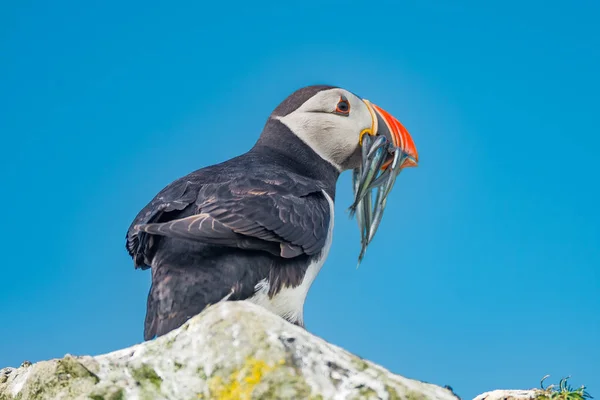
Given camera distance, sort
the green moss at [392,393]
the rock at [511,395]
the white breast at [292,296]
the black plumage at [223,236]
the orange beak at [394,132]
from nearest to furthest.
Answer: the green moss at [392,393]
the rock at [511,395]
the black plumage at [223,236]
the white breast at [292,296]
the orange beak at [394,132]

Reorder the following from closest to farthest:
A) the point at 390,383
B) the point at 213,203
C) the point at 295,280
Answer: the point at 390,383 → the point at 213,203 → the point at 295,280

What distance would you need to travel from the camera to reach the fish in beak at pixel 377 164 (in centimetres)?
741

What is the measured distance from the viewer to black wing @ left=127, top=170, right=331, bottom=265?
498 centimetres

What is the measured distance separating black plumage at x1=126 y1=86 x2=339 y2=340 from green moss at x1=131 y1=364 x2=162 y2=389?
1823 millimetres

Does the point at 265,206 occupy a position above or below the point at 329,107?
below

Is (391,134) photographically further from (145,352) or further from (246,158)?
(145,352)

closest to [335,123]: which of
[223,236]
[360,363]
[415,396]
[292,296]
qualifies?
[292,296]

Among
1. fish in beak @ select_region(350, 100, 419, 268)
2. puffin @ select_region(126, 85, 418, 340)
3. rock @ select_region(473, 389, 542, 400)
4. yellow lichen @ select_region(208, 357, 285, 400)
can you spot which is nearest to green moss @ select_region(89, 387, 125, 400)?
yellow lichen @ select_region(208, 357, 285, 400)

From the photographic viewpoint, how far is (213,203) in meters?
5.38

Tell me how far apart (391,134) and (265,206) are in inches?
103

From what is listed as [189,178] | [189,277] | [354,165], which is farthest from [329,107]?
[189,277]

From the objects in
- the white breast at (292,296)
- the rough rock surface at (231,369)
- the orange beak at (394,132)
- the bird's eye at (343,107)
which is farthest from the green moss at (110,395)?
the orange beak at (394,132)

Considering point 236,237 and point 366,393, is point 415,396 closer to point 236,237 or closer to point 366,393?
point 366,393

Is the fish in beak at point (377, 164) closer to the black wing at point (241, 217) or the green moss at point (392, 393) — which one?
the black wing at point (241, 217)
